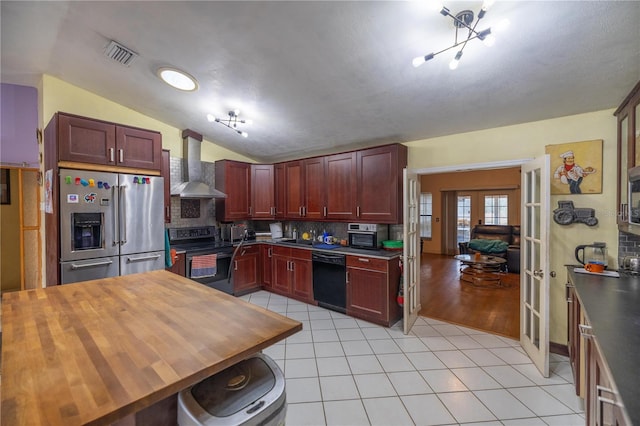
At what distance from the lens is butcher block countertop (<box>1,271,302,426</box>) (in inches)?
29.0

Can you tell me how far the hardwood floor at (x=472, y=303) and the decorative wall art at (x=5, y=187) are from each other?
611 centimetres

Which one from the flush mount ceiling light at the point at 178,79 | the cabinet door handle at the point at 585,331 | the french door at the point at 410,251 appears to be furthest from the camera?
the french door at the point at 410,251

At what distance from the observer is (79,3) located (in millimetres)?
2029

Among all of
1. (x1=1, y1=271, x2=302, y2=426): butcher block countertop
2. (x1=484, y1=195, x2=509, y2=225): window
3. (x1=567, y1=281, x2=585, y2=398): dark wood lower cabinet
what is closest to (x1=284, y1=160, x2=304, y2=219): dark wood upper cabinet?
(x1=1, y1=271, x2=302, y2=426): butcher block countertop

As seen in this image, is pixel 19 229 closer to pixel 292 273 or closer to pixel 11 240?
pixel 11 240

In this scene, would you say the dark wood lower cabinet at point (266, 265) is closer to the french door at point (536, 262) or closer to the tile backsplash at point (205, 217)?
the tile backsplash at point (205, 217)

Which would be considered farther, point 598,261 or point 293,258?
point 293,258

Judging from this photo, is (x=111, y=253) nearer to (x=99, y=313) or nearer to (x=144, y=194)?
(x=144, y=194)

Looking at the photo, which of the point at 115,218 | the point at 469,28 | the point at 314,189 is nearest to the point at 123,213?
the point at 115,218

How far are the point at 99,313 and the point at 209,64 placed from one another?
7.10ft

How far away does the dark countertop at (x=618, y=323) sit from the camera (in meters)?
0.85

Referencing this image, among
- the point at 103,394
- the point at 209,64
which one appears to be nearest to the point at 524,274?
the point at 103,394

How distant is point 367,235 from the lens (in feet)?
11.9

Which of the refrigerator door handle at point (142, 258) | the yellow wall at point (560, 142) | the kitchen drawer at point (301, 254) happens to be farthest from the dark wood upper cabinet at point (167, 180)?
the yellow wall at point (560, 142)
